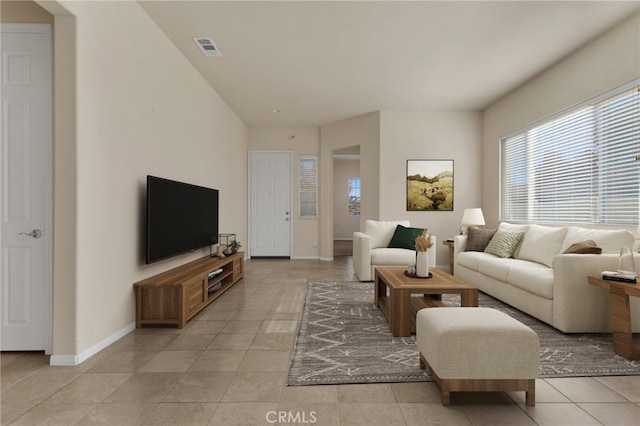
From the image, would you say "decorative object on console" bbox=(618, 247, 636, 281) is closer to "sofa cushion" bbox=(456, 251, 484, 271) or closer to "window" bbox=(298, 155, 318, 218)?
"sofa cushion" bbox=(456, 251, 484, 271)

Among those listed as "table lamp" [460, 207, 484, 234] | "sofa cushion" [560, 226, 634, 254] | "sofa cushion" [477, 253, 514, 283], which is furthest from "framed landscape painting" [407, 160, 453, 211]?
"sofa cushion" [560, 226, 634, 254]

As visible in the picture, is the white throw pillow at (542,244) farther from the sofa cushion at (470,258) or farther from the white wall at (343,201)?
the white wall at (343,201)

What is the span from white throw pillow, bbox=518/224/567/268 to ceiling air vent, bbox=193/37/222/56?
4.25 meters

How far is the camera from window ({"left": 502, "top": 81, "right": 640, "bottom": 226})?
10.2ft

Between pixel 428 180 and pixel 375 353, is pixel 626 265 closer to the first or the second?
pixel 375 353

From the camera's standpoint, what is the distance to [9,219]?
7.37 ft

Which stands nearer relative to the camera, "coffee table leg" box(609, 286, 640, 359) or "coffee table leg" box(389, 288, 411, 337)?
"coffee table leg" box(609, 286, 640, 359)

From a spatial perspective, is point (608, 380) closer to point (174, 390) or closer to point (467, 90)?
point (174, 390)

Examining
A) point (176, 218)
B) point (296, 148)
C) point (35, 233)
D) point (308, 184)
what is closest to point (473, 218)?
point (308, 184)

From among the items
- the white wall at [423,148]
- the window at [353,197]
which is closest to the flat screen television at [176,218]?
the white wall at [423,148]

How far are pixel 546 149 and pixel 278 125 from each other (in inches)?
191

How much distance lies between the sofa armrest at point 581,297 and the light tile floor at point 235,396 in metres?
0.72

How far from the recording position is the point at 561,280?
267cm

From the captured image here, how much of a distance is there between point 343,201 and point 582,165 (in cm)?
749
